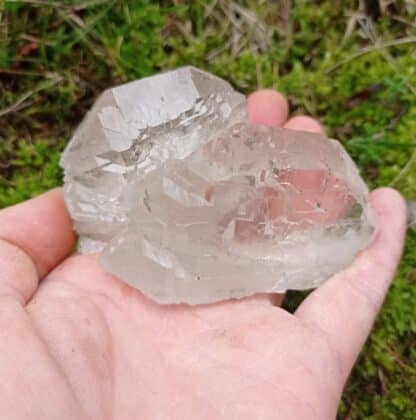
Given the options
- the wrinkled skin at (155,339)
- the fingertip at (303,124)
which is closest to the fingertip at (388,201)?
the wrinkled skin at (155,339)

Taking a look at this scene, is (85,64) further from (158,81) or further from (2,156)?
(158,81)

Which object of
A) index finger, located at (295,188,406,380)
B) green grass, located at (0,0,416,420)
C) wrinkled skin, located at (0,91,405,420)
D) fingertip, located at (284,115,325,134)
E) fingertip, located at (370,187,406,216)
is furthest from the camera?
green grass, located at (0,0,416,420)

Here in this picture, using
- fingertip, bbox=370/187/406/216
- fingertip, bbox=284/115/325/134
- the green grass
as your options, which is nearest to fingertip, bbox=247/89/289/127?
fingertip, bbox=284/115/325/134

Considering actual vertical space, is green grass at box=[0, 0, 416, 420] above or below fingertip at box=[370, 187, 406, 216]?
above

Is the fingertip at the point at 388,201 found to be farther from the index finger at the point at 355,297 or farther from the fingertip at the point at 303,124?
the fingertip at the point at 303,124

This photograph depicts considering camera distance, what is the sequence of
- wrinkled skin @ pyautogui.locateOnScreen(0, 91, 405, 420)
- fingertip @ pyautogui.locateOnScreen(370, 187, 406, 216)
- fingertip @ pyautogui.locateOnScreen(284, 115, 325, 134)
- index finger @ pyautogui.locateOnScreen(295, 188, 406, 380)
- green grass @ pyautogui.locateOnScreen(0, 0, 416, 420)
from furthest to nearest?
green grass @ pyautogui.locateOnScreen(0, 0, 416, 420) < fingertip @ pyautogui.locateOnScreen(284, 115, 325, 134) < fingertip @ pyautogui.locateOnScreen(370, 187, 406, 216) < index finger @ pyautogui.locateOnScreen(295, 188, 406, 380) < wrinkled skin @ pyautogui.locateOnScreen(0, 91, 405, 420)

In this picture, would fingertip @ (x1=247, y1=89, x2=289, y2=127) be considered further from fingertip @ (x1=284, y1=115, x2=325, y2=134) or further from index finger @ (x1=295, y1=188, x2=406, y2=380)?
index finger @ (x1=295, y1=188, x2=406, y2=380)
